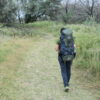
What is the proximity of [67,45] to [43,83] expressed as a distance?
4.93 feet

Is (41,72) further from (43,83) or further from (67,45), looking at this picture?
(67,45)

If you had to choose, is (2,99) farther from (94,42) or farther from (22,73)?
(94,42)

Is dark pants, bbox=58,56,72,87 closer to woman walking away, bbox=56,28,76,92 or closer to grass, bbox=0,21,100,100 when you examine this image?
woman walking away, bbox=56,28,76,92

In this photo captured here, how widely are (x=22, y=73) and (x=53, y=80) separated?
3.48 ft

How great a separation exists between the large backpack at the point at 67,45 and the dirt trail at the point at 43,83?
865 mm

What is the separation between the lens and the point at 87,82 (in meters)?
7.51

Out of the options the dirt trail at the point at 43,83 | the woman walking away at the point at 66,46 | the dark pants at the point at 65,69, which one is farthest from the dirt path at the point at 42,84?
the woman walking away at the point at 66,46

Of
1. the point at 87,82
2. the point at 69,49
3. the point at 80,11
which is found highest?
the point at 69,49

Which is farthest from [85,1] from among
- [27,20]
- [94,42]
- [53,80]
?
[53,80]

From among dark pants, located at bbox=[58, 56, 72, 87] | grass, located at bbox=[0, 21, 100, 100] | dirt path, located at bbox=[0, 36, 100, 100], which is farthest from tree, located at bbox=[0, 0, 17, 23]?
dark pants, located at bbox=[58, 56, 72, 87]

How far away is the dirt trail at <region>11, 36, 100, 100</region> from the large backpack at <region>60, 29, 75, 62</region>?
0.86 m

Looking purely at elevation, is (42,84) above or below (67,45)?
below

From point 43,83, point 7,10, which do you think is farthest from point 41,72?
point 7,10

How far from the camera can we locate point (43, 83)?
7.39 meters
